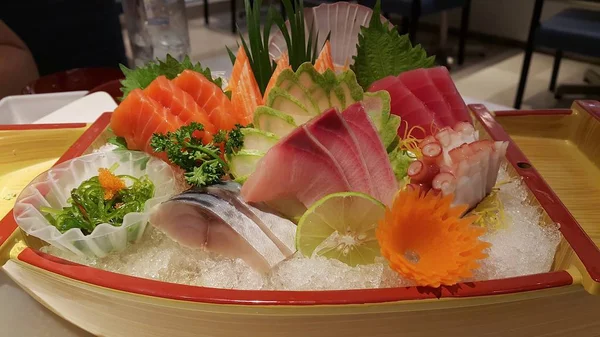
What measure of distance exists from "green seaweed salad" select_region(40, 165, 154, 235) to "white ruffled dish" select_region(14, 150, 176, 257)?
0.02 metres

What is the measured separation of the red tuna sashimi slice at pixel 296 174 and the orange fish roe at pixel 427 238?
14 centimetres

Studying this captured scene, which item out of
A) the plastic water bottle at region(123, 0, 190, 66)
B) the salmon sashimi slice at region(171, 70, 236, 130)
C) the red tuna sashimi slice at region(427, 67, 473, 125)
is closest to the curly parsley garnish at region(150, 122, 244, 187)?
the salmon sashimi slice at region(171, 70, 236, 130)

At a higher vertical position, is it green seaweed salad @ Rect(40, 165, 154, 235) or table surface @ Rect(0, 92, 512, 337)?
green seaweed salad @ Rect(40, 165, 154, 235)

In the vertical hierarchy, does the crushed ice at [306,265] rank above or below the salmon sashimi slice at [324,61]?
below

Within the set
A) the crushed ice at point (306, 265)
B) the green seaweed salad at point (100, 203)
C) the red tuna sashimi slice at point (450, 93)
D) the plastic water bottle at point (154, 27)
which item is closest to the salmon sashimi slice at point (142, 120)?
the green seaweed salad at point (100, 203)

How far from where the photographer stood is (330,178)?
33.0 inches

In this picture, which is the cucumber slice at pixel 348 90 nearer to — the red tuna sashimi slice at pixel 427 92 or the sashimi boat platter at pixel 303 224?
the sashimi boat platter at pixel 303 224

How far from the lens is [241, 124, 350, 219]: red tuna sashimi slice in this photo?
0.82 m

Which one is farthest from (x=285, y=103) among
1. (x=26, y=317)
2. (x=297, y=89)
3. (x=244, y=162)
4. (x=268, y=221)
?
(x=26, y=317)

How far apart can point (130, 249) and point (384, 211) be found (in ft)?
1.54

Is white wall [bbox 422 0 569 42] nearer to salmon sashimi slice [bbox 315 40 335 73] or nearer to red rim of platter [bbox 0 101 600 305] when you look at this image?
salmon sashimi slice [bbox 315 40 335 73]

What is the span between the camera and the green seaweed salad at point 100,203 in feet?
2.74

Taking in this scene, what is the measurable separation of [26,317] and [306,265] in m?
0.55

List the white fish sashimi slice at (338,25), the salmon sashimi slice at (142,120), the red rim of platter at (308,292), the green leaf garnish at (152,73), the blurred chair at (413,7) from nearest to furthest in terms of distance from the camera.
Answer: the red rim of platter at (308,292)
the salmon sashimi slice at (142,120)
the green leaf garnish at (152,73)
the white fish sashimi slice at (338,25)
the blurred chair at (413,7)
